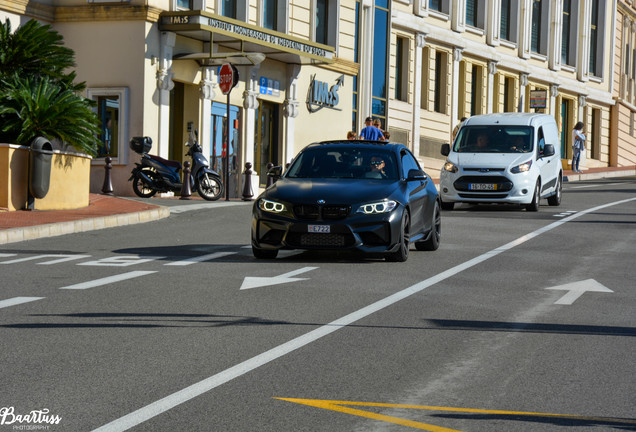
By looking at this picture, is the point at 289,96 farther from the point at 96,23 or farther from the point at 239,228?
the point at 239,228

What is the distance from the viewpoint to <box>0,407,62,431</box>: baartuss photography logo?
18.7 ft

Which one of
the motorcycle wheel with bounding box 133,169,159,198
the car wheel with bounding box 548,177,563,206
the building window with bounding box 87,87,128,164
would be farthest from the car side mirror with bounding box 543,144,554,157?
the building window with bounding box 87,87,128,164

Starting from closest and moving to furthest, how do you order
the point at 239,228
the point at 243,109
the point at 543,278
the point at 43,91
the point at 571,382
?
the point at 571,382
the point at 543,278
the point at 239,228
the point at 43,91
the point at 243,109

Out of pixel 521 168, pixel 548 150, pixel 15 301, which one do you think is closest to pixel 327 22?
pixel 548 150

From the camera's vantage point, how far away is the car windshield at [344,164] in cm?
1499

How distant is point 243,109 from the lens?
33812mm

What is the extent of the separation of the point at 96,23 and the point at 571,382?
79.0 feet

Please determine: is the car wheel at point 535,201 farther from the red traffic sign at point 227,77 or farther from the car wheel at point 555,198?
the red traffic sign at point 227,77

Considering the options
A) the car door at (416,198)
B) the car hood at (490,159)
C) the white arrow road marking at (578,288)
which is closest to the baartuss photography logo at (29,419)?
the white arrow road marking at (578,288)

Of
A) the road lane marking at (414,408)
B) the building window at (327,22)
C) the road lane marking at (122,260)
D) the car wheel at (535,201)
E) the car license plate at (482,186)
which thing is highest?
the building window at (327,22)

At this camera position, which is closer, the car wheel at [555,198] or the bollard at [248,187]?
the car wheel at [555,198]

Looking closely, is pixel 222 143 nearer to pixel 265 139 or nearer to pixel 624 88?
pixel 265 139

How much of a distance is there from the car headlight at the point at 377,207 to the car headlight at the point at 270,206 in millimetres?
878

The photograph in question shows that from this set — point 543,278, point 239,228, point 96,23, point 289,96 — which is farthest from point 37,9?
point 543,278
